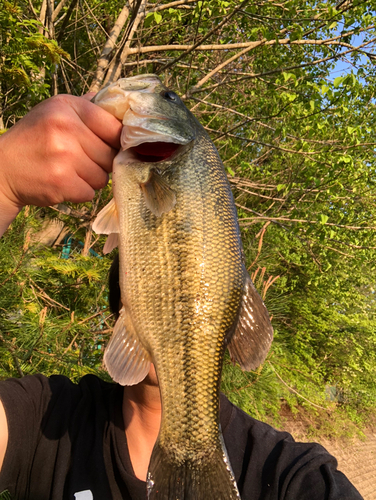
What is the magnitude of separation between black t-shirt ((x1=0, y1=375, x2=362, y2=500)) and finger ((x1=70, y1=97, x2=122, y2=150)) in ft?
4.78

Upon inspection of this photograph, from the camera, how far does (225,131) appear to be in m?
6.41

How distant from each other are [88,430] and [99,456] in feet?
0.56

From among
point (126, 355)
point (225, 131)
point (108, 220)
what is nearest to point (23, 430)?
point (126, 355)

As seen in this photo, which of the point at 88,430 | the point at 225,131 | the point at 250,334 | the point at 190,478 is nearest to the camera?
the point at 190,478

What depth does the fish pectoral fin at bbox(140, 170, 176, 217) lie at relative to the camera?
1404mm

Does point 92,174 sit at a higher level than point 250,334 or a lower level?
higher

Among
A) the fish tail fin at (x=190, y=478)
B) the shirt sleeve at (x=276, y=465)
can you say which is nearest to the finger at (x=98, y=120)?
the fish tail fin at (x=190, y=478)

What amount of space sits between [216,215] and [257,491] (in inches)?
55.8

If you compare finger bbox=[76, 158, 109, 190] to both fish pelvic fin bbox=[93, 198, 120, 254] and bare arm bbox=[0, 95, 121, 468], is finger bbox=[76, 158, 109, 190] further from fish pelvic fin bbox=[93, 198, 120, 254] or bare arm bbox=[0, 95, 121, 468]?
fish pelvic fin bbox=[93, 198, 120, 254]

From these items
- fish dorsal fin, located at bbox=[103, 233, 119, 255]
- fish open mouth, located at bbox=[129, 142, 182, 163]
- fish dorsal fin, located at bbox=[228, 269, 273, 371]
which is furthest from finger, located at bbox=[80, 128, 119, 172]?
fish dorsal fin, located at bbox=[228, 269, 273, 371]

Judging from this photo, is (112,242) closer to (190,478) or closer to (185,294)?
(185,294)

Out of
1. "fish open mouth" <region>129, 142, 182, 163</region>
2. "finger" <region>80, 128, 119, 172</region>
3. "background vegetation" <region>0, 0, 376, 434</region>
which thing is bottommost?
"background vegetation" <region>0, 0, 376, 434</region>

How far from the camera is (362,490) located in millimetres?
6449

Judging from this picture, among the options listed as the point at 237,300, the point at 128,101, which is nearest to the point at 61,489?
the point at 237,300
